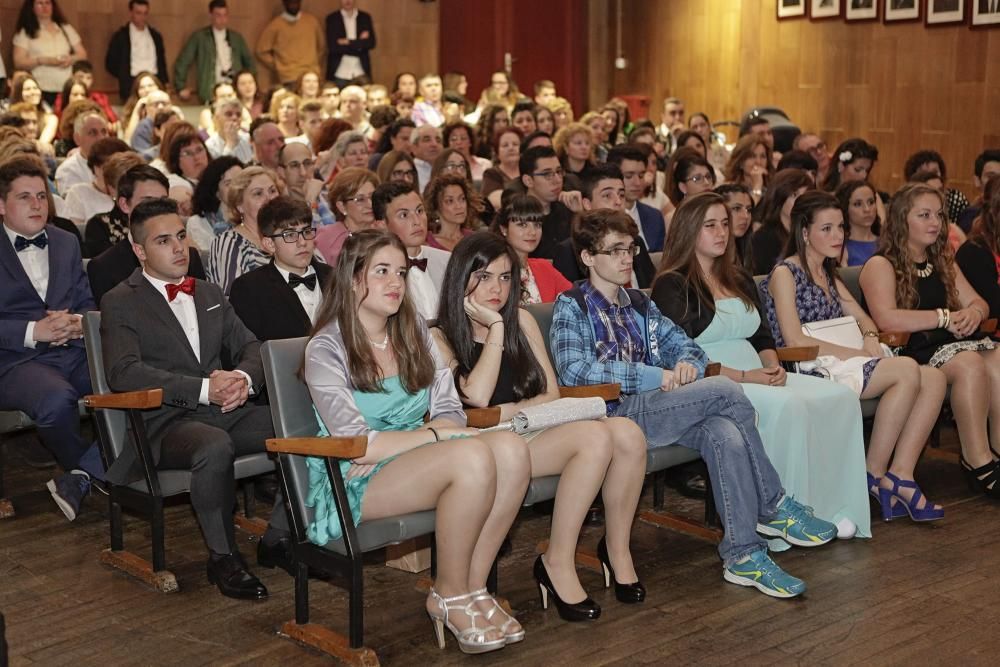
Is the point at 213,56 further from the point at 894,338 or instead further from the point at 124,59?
the point at 894,338

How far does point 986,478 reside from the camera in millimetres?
4406

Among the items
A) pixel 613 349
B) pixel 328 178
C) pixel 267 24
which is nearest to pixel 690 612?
pixel 613 349

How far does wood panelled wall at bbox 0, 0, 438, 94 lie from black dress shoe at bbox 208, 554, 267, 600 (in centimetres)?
860

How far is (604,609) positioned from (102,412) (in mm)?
1621

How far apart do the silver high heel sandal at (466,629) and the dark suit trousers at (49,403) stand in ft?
5.17

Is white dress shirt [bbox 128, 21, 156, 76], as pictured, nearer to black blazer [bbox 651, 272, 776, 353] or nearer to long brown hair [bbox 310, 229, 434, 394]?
black blazer [bbox 651, 272, 776, 353]

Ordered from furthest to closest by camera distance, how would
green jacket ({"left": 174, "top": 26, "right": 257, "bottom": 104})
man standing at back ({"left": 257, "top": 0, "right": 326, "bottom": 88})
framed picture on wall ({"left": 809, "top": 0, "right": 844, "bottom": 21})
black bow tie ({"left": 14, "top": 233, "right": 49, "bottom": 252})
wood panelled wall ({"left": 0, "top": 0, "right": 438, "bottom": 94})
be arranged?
1. man standing at back ({"left": 257, "top": 0, "right": 326, "bottom": 88})
2. green jacket ({"left": 174, "top": 26, "right": 257, "bottom": 104})
3. wood panelled wall ({"left": 0, "top": 0, "right": 438, "bottom": 94})
4. framed picture on wall ({"left": 809, "top": 0, "right": 844, "bottom": 21})
5. black bow tie ({"left": 14, "top": 233, "right": 49, "bottom": 252})

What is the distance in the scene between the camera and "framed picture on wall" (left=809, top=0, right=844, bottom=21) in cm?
1116

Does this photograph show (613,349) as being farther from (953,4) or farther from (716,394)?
(953,4)

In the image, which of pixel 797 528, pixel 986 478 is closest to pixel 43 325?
pixel 797 528

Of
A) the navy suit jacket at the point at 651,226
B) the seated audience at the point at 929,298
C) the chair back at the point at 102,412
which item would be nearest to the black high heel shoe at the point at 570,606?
the chair back at the point at 102,412

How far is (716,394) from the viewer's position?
3676 millimetres

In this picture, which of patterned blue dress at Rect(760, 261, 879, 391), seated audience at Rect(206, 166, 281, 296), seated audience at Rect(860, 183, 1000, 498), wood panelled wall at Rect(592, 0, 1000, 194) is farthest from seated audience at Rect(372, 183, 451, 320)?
wood panelled wall at Rect(592, 0, 1000, 194)

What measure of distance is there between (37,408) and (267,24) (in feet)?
30.8
